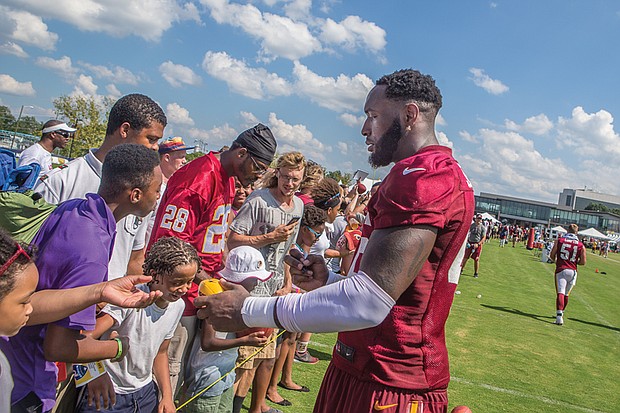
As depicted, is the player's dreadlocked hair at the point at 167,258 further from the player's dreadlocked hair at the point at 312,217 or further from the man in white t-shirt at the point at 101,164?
the player's dreadlocked hair at the point at 312,217

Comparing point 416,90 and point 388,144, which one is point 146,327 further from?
point 416,90

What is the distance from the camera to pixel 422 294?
2.35 meters

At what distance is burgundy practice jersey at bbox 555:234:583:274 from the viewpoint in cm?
1365

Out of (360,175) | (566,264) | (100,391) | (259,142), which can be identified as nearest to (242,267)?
(259,142)

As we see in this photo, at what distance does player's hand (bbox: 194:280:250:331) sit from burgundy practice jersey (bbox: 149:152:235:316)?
50.9 inches

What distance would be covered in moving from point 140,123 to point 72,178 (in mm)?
698

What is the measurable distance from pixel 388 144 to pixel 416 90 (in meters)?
0.31

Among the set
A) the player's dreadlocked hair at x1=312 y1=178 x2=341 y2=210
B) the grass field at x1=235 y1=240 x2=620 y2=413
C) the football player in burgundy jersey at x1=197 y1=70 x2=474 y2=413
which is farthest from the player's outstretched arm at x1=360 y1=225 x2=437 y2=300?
the player's dreadlocked hair at x1=312 y1=178 x2=341 y2=210

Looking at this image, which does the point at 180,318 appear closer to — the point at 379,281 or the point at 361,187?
the point at 379,281

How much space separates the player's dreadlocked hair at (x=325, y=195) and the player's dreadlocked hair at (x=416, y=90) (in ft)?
14.2

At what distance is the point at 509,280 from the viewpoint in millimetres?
21844

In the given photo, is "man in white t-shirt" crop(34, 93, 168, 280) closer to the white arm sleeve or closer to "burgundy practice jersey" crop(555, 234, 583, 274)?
the white arm sleeve

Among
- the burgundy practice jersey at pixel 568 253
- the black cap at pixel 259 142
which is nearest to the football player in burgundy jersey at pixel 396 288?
the black cap at pixel 259 142

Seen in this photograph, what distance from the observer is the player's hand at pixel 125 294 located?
2.20 metres
